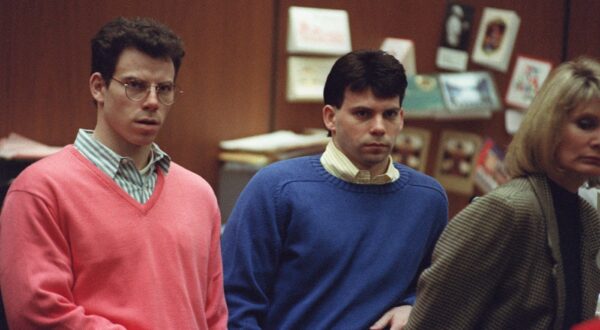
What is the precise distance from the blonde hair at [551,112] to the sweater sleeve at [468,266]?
5.3 inches

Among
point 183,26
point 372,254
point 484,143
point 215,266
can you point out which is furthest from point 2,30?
point 484,143

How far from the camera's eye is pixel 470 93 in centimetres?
373

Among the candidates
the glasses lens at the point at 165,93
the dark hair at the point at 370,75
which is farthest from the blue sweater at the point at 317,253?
the glasses lens at the point at 165,93

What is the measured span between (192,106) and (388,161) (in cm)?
103

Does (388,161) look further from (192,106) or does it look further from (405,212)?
(192,106)

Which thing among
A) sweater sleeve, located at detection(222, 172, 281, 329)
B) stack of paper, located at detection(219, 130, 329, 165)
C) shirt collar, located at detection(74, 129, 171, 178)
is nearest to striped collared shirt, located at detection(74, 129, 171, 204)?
shirt collar, located at detection(74, 129, 171, 178)

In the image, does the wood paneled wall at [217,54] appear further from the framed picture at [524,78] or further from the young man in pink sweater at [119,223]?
the young man in pink sweater at [119,223]

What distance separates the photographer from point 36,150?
95.5 inches

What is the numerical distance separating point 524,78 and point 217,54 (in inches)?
58.8

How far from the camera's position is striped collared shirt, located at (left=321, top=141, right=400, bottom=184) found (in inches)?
81.0

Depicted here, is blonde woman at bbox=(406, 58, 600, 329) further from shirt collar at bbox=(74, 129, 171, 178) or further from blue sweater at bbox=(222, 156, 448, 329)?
shirt collar at bbox=(74, 129, 171, 178)

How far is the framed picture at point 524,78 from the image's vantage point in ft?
12.5

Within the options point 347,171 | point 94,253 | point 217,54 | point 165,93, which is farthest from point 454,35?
point 94,253

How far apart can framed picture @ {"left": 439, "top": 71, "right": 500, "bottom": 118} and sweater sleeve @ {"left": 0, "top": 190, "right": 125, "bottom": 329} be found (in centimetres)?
237
